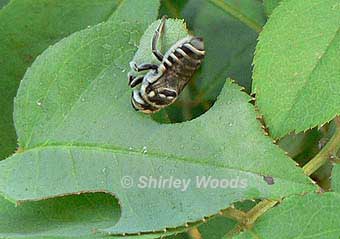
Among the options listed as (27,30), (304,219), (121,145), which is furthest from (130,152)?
(27,30)

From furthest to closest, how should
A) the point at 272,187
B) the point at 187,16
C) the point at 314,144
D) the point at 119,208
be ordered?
1. the point at 187,16
2. the point at 314,144
3. the point at 119,208
4. the point at 272,187

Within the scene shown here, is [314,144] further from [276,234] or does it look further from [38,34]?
[38,34]

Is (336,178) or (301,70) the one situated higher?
(301,70)

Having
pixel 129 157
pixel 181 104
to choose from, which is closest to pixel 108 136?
pixel 129 157

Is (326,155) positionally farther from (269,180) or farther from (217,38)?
(217,38)

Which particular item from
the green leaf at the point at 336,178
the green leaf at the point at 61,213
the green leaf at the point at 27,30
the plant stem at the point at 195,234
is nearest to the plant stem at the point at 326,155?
the green leaf at the point at 336,178

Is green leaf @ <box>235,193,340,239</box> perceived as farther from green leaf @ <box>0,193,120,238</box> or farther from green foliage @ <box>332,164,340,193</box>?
→ green leaf @ <box>0,193,120,238</box>

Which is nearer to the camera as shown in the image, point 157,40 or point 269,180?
point 269,180

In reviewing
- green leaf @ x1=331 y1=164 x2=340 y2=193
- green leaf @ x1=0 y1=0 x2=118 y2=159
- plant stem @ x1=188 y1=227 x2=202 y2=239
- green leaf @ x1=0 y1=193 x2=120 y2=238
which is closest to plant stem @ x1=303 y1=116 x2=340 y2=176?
green leaf @ x1=331 y1=164 x2=340 y2=193
